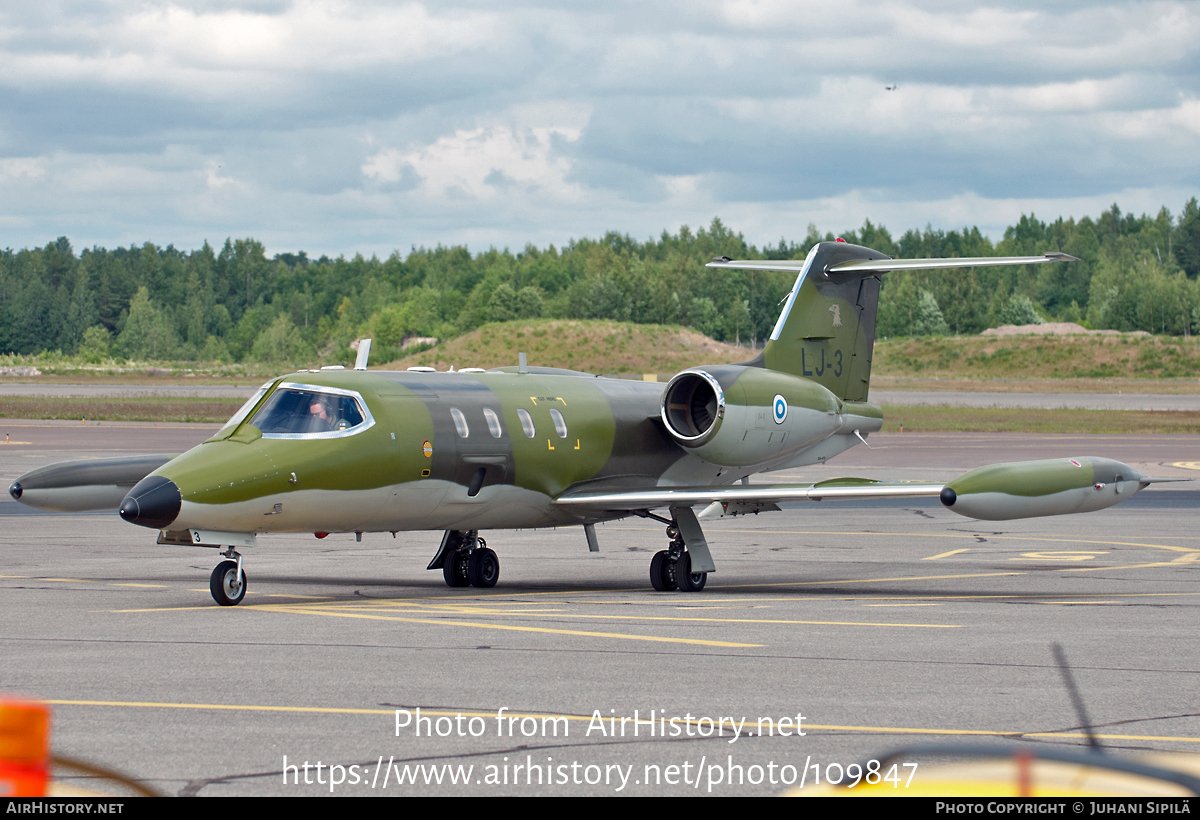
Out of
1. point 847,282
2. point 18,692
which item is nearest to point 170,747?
point 18,692

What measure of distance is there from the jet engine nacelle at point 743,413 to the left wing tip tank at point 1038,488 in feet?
13.1

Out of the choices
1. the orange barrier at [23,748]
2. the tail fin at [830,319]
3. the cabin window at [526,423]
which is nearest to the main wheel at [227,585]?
the cabin window at [526,423]

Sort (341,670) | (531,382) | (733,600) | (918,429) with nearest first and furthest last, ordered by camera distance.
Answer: (341,670), (733,600), (531,382), (918,429)

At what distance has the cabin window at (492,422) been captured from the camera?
1877 cm

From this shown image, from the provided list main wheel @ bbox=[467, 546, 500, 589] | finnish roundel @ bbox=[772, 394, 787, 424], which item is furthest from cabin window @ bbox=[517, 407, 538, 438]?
finnish roundel @ bbox=[772, 394, 787, 424]

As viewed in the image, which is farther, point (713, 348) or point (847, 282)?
point (713, 348)

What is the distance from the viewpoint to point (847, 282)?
79.8 feet

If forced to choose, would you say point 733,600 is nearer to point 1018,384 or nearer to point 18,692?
point 18,692

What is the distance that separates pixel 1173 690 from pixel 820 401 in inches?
455

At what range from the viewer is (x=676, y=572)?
19.3 m

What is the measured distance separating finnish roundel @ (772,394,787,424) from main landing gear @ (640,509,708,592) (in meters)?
2.87

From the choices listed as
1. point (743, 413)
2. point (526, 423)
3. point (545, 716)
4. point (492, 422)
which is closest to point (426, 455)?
point (492, 422)

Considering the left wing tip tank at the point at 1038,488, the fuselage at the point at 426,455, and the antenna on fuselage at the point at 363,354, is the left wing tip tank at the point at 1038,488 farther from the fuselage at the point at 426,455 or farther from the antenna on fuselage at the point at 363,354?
the antenna on fuselage at the point at 363,354

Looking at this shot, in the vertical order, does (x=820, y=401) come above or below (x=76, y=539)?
above
